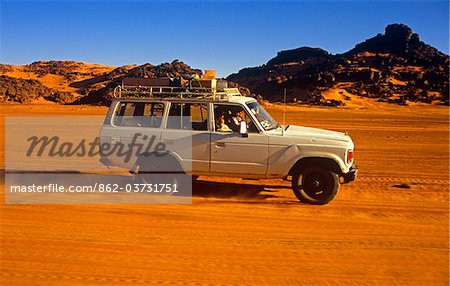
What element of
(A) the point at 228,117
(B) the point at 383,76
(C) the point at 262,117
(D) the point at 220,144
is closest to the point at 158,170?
(D) the point at 220,144

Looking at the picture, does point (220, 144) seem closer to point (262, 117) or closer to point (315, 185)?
point (262, 117)

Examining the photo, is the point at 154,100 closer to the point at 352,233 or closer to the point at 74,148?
the point at 352,233

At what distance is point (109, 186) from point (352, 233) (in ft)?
16.2

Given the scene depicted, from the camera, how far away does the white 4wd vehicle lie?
737 cm

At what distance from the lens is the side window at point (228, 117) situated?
7668 mm

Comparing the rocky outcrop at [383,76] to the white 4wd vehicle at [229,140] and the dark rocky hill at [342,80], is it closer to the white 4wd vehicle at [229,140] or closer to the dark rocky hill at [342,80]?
the dark rocky hill at [342,80]

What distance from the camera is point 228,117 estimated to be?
7.75m

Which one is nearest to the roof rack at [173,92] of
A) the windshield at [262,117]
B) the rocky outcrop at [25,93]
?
the windshield at [262,117]

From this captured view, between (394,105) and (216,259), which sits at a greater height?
(394,105)

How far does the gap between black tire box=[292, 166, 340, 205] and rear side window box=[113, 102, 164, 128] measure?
2754mm

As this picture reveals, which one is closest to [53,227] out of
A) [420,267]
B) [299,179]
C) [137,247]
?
[137,247]

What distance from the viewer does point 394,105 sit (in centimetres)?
4597

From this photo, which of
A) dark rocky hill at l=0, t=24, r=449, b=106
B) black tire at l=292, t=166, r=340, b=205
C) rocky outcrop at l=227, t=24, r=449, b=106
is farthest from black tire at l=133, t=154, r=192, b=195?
rocky outcrop at l=227, t=24, r=449, b=106

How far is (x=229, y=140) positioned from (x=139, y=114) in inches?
71.1
